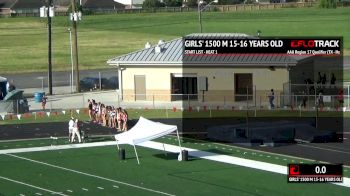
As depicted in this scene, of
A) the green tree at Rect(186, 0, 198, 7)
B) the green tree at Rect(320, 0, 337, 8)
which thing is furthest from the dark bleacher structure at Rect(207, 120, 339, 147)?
the green tree at Rect(186, 0, 198, 7)

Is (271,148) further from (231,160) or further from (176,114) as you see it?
(176,114)

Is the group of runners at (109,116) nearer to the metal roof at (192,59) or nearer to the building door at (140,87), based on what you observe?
the building door at (140,87)

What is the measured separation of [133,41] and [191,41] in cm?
5509

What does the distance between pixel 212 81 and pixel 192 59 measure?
1.84 metres

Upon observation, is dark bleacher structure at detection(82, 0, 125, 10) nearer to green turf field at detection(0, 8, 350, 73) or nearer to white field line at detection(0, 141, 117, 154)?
Answer: green turf field at detection(0, 8, 350, 73)

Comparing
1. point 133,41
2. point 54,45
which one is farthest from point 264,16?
point 54,45

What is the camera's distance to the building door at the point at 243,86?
5125 centimetres

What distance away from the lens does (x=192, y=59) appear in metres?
52.0

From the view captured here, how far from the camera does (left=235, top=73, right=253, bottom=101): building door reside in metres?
51.2

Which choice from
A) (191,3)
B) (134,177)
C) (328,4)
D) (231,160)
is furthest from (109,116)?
(191,3)

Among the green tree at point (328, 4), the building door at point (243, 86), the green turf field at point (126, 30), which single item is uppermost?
the green tree at point (328, 4)

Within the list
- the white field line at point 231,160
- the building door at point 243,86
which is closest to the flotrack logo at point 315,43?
the building door at point 243,86

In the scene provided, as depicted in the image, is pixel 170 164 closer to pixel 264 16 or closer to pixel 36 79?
pixel 36 79

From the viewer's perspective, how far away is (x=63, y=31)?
117 m
